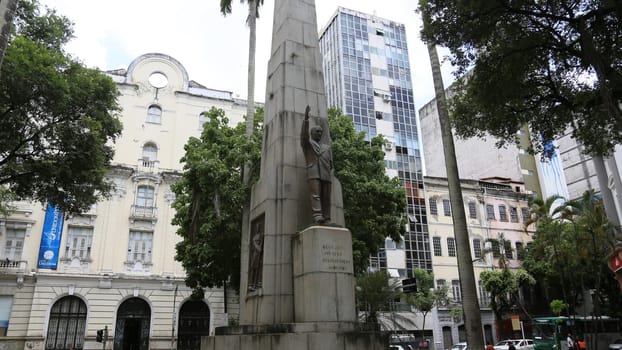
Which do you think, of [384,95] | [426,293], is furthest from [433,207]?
[384,95]

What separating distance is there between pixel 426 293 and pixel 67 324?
2244cm

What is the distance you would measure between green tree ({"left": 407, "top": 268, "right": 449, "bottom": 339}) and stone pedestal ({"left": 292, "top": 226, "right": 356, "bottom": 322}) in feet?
79.9

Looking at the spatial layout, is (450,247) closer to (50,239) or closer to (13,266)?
(50,239)

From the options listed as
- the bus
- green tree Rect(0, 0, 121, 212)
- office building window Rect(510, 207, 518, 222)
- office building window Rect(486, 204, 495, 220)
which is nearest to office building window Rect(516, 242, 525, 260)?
office building window Rect(510, 207, 518, 222)

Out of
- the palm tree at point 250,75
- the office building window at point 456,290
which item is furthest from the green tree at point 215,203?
the office building window at point 456,290

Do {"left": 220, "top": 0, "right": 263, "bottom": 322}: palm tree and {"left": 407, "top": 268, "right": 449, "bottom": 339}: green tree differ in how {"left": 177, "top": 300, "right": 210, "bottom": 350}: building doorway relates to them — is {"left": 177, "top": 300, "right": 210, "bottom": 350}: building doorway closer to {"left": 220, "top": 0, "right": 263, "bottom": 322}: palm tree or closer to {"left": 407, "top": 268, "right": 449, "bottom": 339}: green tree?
{"left": 407, "top": 268, "right": 449, "bottom": 339}: green tree

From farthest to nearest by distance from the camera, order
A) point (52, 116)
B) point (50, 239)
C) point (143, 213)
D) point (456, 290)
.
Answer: point (456, 290) < point (143, 213) < point (50, 239) < point (52, 116)

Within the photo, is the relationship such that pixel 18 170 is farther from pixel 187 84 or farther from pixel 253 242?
pixel 187 84

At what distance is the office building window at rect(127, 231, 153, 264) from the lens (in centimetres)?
2781

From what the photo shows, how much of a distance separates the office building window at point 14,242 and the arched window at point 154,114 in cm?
983

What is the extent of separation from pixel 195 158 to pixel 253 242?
8.92m

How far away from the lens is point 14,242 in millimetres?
25734

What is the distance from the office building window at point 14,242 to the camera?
2547 centimetres

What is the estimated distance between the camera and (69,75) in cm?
1534
